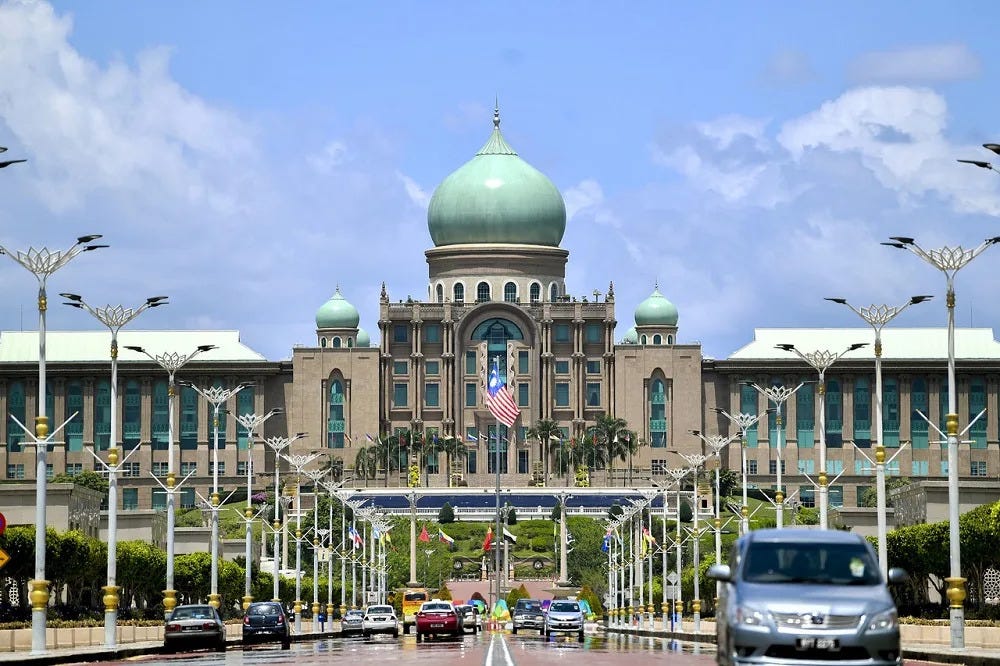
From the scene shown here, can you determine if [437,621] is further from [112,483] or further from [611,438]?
[611,438]

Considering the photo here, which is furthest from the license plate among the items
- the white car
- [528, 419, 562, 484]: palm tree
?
[528, 419, 562, 484]: palm tree

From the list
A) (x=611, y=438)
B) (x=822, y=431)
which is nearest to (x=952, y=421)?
(x=822, y=431)

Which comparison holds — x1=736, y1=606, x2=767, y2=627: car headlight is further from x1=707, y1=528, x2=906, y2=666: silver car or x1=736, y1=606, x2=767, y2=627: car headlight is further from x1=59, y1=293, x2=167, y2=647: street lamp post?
x1=59, y1=293, x2=167, y2=647: street lamp post

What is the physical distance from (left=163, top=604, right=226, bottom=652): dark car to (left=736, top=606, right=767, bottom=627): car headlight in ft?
107

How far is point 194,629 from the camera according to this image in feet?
190

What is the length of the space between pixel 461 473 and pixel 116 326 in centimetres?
13088

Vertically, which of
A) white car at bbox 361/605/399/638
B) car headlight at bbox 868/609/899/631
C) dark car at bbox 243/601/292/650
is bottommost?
white car at bbox 361/605/399/638

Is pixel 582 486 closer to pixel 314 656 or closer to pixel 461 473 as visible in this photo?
pixel 461 473

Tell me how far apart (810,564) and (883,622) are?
6.23 feet

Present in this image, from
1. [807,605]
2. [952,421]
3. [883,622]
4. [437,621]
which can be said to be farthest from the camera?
[437,621]

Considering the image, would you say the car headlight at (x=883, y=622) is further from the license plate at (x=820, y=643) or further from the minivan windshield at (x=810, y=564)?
the minivan windshield at (x=810, y=564)

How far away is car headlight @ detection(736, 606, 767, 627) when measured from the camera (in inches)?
1057

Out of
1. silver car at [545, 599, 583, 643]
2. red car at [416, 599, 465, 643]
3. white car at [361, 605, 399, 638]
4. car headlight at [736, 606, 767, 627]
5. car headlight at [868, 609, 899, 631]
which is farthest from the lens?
white car at [361, 605, 399, 638]

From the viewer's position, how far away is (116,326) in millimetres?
65688
